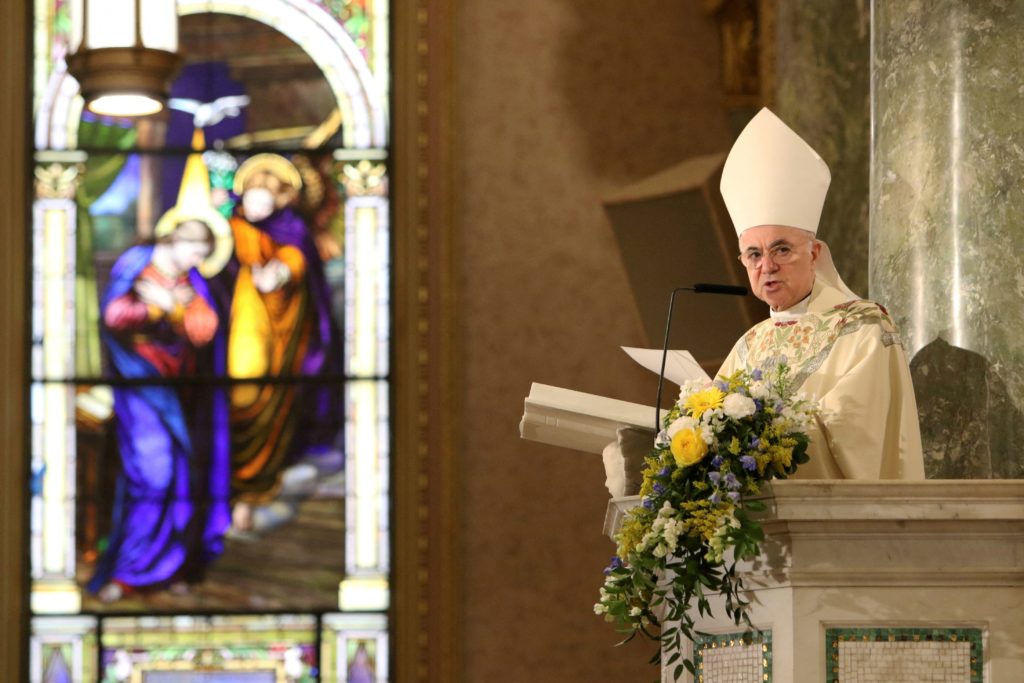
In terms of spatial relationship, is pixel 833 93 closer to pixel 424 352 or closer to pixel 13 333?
pixel 424 352

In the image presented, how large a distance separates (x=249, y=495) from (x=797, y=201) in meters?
3.92

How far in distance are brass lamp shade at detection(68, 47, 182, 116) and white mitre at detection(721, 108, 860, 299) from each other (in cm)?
125

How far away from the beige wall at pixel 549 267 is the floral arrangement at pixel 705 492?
3.83 meters

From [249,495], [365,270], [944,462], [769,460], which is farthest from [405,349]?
[769,460]

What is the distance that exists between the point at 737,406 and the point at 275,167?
4.75m

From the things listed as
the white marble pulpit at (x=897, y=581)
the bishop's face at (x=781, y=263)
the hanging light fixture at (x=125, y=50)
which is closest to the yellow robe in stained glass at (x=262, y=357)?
the hanging light fixture at (x=125, y=50)

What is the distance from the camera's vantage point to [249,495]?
7.20 m

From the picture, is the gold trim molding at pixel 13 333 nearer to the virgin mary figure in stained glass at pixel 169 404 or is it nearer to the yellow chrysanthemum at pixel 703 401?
the virgin mary figure in stained glass at pixel 169 404

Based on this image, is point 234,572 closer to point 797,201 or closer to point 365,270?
point 365,270

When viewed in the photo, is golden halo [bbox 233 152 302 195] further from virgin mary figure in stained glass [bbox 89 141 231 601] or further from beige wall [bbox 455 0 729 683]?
beige wall [bbox 455 0 729 683]

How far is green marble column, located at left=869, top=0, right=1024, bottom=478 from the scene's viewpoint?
12.5 feet

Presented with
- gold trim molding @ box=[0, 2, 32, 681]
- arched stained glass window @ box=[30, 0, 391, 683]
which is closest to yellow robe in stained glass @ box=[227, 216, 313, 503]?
arched stained glass window @ box=[30, 0, 391, 683]

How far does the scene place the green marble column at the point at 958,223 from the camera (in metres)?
3.80

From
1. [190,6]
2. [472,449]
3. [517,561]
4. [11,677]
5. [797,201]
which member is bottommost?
[11,677]
